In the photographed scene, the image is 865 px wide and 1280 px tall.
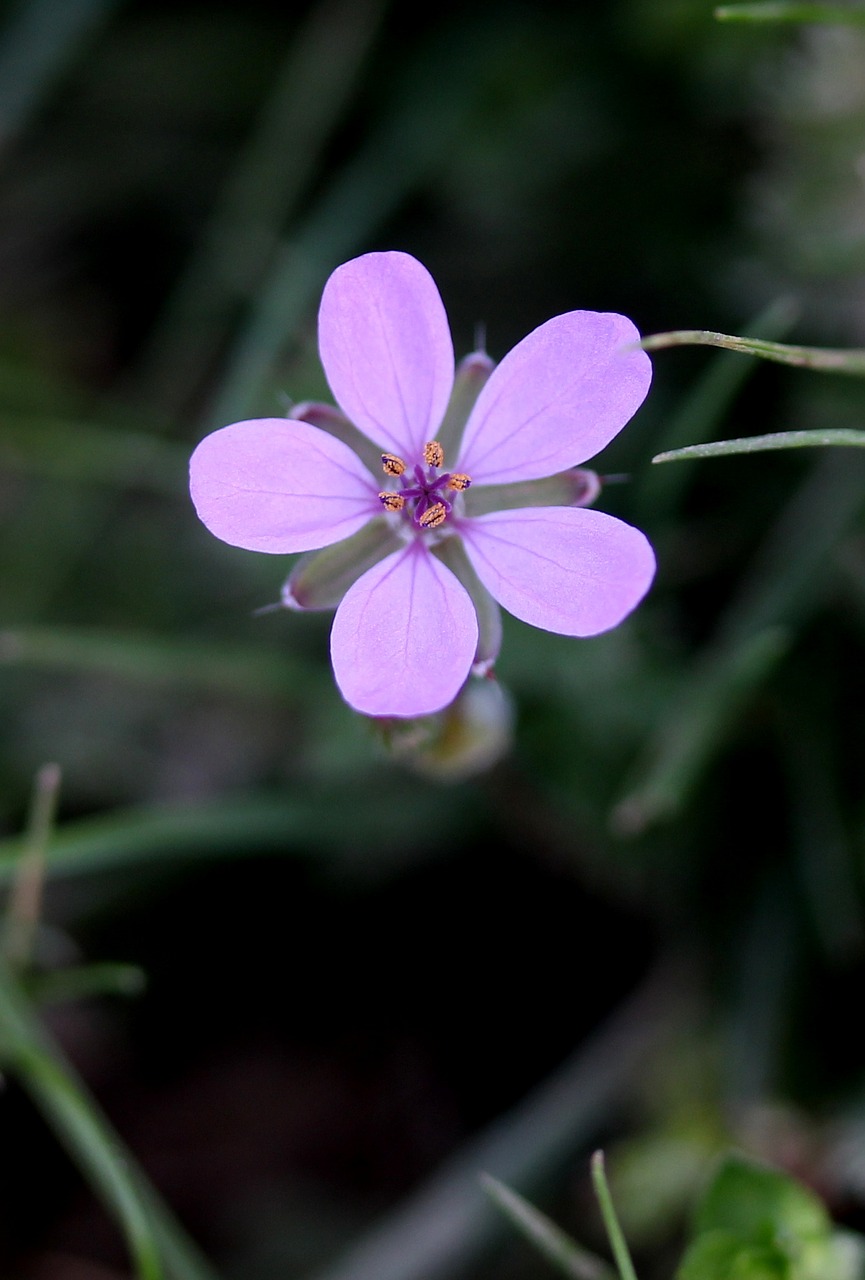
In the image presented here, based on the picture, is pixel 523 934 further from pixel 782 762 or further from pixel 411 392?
pixel 411 392

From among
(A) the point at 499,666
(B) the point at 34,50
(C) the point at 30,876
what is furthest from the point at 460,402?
(B) the point at 34,50

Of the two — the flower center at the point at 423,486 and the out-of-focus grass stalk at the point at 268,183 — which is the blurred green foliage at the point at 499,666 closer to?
the out-of-focus grass stalk at the point at 268,183

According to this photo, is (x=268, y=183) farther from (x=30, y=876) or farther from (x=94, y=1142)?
(x=94, y=1142)

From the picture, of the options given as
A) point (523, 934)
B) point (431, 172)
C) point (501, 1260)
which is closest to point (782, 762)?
point (523, 934)

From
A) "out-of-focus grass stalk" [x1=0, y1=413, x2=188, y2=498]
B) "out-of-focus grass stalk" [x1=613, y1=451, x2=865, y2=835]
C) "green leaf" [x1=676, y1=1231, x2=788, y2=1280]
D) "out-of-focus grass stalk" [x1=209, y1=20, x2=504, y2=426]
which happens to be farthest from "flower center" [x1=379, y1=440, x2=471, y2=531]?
"green leaf" [x1=676, y1=1231, x2=788, y2=1280]

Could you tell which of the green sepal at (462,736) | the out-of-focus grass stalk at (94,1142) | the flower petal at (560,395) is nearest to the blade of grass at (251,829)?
the out-of-focus grass stalk at (94,1142)

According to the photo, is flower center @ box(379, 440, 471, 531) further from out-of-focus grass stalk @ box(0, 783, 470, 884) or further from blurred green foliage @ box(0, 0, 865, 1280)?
out-of-focus grass stalk @ box(0, 783, 470, 884)
